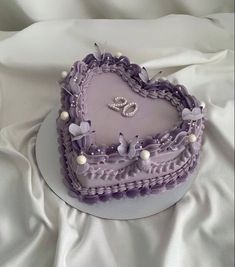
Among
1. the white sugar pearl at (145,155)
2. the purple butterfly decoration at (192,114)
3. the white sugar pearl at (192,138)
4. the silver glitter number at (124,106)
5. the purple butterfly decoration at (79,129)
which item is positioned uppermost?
the purple butterfly decoration at (79,129)

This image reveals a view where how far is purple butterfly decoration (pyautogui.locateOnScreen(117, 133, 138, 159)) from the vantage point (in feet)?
2.00

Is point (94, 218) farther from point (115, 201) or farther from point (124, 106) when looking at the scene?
point (124, 106)

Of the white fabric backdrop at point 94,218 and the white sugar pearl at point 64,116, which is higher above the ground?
the white sugar pearl at point 64,116

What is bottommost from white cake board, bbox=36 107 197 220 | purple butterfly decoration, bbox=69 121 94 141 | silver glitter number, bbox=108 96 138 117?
white cake board, bbox=36 107 197 220

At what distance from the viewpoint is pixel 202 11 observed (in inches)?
36.9

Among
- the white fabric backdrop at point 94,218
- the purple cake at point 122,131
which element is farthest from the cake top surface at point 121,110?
the white fabric backdrop at point 94,218

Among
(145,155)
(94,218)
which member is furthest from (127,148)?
Answer: (94,218)

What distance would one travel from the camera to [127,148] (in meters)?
0.62

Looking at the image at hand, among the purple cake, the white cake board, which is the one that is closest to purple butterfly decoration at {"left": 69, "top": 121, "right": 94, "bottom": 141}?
the purple cake

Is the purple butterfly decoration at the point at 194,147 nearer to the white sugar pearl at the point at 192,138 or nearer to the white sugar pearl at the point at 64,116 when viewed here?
the white sugar pearl at the point at 192,138

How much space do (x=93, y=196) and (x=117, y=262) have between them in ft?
0.33

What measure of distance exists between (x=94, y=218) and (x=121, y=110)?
17 centimetres

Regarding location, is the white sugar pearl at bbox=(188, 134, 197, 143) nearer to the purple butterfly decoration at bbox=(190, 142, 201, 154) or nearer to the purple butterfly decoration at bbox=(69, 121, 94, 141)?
the purple butterfly decoration at bbox=(190, 142, 201, 154)

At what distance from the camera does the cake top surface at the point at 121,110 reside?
0.63m
